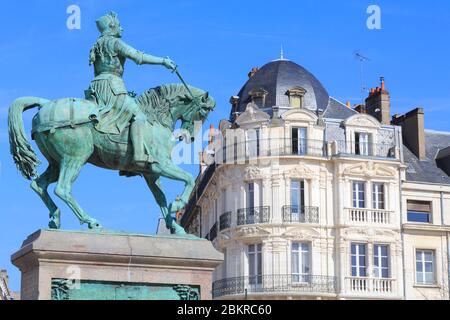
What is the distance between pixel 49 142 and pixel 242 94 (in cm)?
3552

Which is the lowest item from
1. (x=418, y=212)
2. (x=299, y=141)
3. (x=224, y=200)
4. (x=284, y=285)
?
(x=284, y=285)

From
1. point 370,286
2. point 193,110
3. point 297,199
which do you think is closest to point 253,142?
point 297,199

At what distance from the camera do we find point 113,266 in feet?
48.6

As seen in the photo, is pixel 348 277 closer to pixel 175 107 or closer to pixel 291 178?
pixel 291 178

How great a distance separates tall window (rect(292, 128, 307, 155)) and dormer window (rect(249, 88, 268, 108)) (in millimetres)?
2357

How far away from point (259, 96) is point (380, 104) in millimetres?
6324

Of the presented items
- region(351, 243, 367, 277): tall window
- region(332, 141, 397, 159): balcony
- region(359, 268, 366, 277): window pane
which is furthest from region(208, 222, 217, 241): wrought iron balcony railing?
region(359, 268, 366, 277): window pane

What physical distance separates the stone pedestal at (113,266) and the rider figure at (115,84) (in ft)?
4.56

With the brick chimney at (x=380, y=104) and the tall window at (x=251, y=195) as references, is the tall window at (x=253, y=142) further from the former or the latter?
the brick chimney at (x=380, y=104)

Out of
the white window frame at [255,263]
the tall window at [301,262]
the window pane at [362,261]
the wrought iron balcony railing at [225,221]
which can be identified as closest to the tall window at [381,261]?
the window pane at [362,261]

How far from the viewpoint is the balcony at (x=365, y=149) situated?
4806cm

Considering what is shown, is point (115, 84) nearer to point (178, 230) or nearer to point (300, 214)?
point (178, 230)

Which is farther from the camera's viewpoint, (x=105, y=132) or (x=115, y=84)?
(x=115, y=84)
